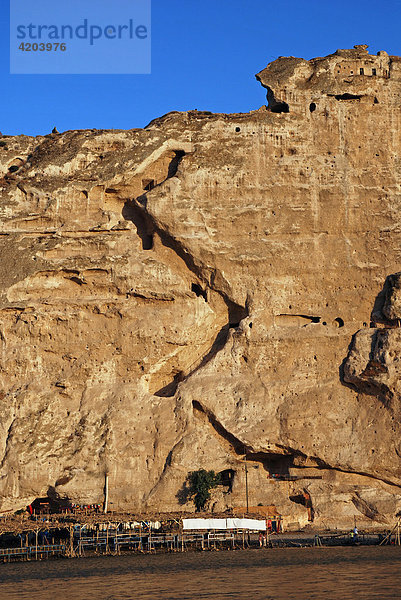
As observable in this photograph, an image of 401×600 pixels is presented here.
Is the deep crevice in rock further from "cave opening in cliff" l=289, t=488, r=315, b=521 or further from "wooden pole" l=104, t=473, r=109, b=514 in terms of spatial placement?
"wooden pole" l=104, t=473, r=109, b=514

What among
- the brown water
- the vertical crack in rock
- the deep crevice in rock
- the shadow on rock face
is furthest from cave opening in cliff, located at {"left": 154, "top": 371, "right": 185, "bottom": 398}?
the brown water

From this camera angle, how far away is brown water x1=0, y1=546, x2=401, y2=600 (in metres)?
17.1

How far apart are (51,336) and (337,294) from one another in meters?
9.87

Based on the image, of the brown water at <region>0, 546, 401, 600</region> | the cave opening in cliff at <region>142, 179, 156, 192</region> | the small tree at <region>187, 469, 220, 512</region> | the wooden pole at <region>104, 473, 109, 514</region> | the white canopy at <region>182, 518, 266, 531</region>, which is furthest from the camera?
the cave opening in cliff at <region>142, 179, 156, 192</region>

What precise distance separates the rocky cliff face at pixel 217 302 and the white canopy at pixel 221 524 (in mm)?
2735

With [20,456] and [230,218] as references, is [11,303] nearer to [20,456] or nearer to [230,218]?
[20,456]

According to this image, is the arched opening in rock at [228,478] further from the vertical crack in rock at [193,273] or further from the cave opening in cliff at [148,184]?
the cave opening in cliff at [148,184]

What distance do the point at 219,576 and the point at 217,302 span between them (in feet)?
45.0

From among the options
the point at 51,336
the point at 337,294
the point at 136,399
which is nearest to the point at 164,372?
the point at 136,399

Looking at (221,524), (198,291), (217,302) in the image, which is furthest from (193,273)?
(221,524)

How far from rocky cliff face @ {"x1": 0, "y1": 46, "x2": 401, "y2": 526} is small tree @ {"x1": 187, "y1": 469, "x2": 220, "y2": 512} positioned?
1.59ft

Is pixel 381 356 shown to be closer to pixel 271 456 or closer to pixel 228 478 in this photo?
pixel 271 456

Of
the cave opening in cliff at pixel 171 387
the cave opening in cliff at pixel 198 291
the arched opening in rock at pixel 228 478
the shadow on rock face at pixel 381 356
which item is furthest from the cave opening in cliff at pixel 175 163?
the arched opening in rock at pixel 228 478

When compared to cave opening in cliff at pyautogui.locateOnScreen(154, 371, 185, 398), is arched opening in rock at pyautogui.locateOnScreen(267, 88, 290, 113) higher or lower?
higher
